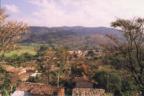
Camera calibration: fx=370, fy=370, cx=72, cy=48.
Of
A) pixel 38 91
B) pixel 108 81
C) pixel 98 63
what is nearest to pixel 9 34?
pixel 38 91

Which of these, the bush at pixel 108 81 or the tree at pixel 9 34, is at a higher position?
the tree at pixel 9 34

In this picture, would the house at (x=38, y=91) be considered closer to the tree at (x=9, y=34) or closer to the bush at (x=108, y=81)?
the tree at (x=9, y=34)

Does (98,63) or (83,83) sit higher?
(98,63)

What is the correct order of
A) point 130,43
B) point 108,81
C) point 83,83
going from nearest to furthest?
point 130,43
point 108,81
point 83,83

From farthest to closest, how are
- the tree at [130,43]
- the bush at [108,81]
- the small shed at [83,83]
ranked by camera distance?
1. the small shed at [83,83]
2. the bush at [108,81]
3. the tree at [130,43]

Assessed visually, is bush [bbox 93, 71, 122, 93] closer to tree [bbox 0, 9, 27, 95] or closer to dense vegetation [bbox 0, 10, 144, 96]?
dense vegetation [bbox 0, 10, 144, 96]

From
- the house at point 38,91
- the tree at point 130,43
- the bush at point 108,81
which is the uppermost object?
the tree at point 130,43

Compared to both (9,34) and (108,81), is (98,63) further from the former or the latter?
(9,34)

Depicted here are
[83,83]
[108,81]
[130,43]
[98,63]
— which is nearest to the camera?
[130,43]

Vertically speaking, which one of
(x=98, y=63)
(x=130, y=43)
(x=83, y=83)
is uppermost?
(x=130, y=43)

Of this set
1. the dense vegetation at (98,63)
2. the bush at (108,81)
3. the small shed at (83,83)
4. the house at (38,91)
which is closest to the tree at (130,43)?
the dense vegetation at (98,63)

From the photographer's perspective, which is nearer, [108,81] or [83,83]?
[108,81]
